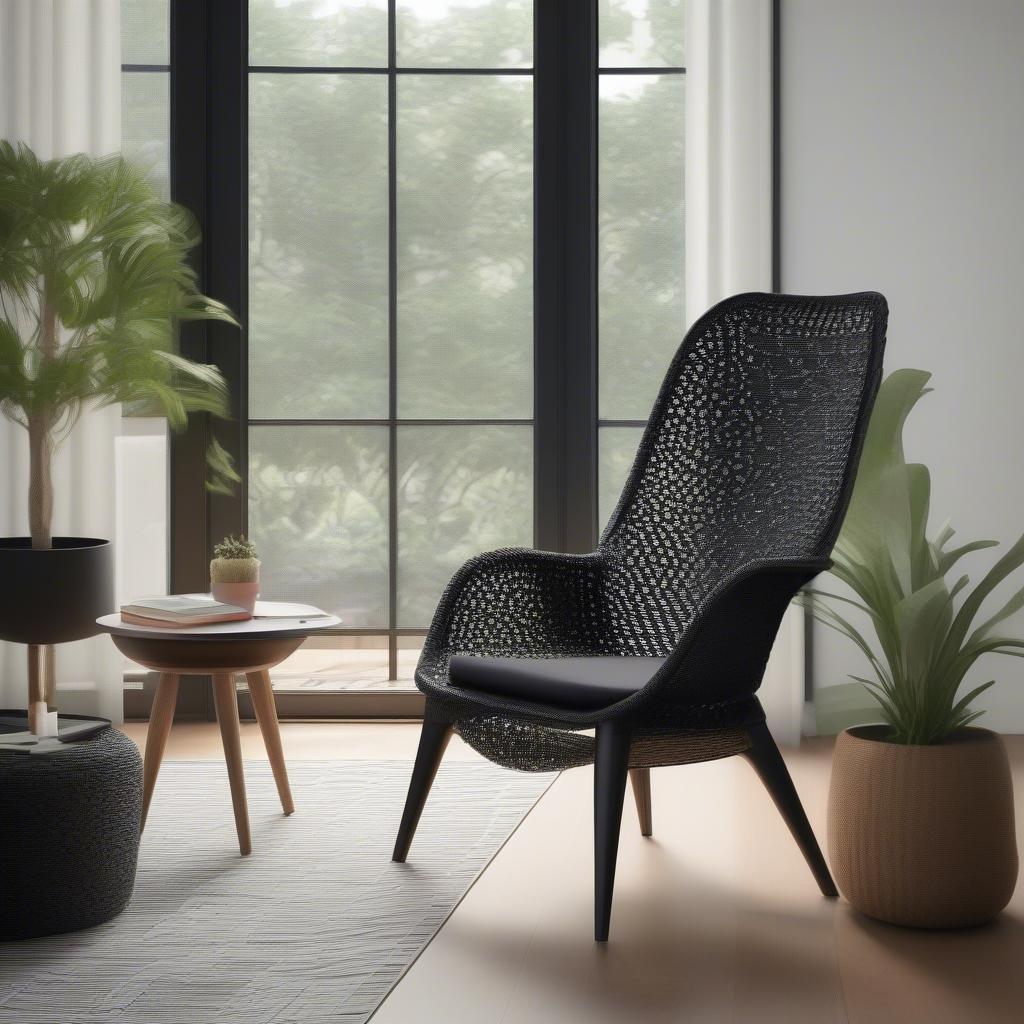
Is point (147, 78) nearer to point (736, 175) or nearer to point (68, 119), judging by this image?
point (68, 119)

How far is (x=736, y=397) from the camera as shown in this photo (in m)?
2.49

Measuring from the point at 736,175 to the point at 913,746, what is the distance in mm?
1873

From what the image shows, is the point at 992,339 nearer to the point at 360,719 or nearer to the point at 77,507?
the point at 360,719

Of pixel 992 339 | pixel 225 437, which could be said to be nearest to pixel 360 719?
pixel 225 437

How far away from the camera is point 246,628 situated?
2.38 metres

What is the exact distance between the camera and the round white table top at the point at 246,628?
231 centimetres

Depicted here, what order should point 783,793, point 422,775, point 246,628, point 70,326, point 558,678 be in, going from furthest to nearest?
point 70,326, point 246,628, point 422,775, point 783,793, point 558,678

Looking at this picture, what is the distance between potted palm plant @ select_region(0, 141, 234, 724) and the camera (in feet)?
9.55

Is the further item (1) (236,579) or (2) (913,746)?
(1) (236,579)

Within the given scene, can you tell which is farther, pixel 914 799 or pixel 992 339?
pixel 992 339

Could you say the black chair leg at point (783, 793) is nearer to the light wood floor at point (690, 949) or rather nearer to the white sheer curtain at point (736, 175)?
the light wood floor at point (690, 949)

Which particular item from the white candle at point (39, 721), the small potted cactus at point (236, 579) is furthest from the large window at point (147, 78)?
the white candle at point (39, 721)

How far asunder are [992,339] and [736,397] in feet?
4.18

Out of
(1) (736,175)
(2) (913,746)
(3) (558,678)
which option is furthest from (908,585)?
(1) (736,175)
